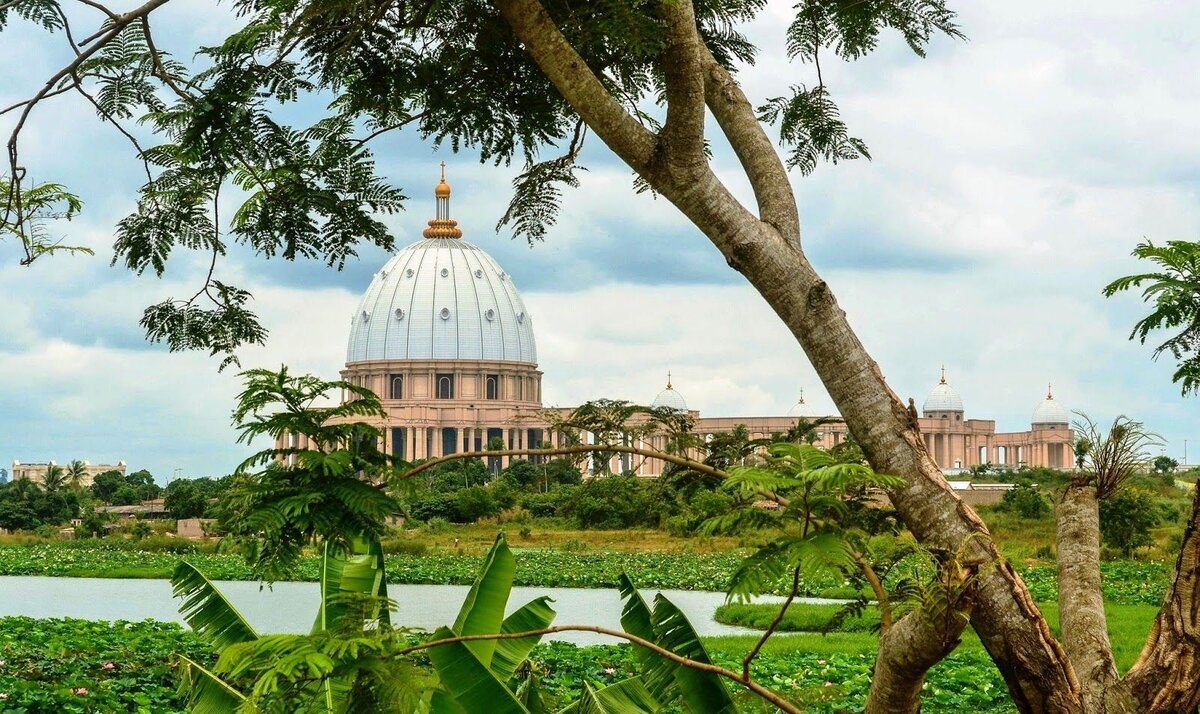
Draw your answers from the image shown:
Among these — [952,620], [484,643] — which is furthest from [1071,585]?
[484,643]

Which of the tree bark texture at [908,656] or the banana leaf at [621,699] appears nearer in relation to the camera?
the tree bark texture at [908,656]

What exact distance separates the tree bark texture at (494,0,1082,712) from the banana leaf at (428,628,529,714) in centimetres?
102

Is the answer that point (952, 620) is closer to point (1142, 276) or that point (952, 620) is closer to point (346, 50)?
point (1142, 276)

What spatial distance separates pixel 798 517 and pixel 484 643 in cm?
130

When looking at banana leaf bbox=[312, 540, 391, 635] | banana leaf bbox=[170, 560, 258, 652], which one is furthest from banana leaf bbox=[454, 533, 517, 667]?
banana leaf bbox=[170, 560, 258, 652]

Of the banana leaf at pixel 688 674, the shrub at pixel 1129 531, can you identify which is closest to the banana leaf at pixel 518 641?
the banana leaf at pixel 688 674

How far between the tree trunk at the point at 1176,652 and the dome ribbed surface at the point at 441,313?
249 feet

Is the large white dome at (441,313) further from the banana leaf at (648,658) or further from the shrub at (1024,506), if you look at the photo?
the banana leaf at (648,658)

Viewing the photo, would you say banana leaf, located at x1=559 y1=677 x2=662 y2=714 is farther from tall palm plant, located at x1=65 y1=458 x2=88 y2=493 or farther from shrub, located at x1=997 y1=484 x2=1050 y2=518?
tall palm plant, located at x1=65 y1=458 x2=88 y2=493

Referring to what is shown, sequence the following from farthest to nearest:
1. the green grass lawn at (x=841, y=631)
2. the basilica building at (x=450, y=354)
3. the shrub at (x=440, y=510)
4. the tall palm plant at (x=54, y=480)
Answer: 1. the basilica building at (x=450, y=354)
2. the tall palm plant at (x=54, y=480)
3. the shrub at (x=440, y=510)
4. the green grass lawn at (x=841, y=631)

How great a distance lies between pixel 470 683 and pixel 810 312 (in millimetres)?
1163

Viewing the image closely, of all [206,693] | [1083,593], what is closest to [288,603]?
[206,693]

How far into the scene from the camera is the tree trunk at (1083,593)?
283 cm

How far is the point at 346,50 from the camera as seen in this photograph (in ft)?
13.0
